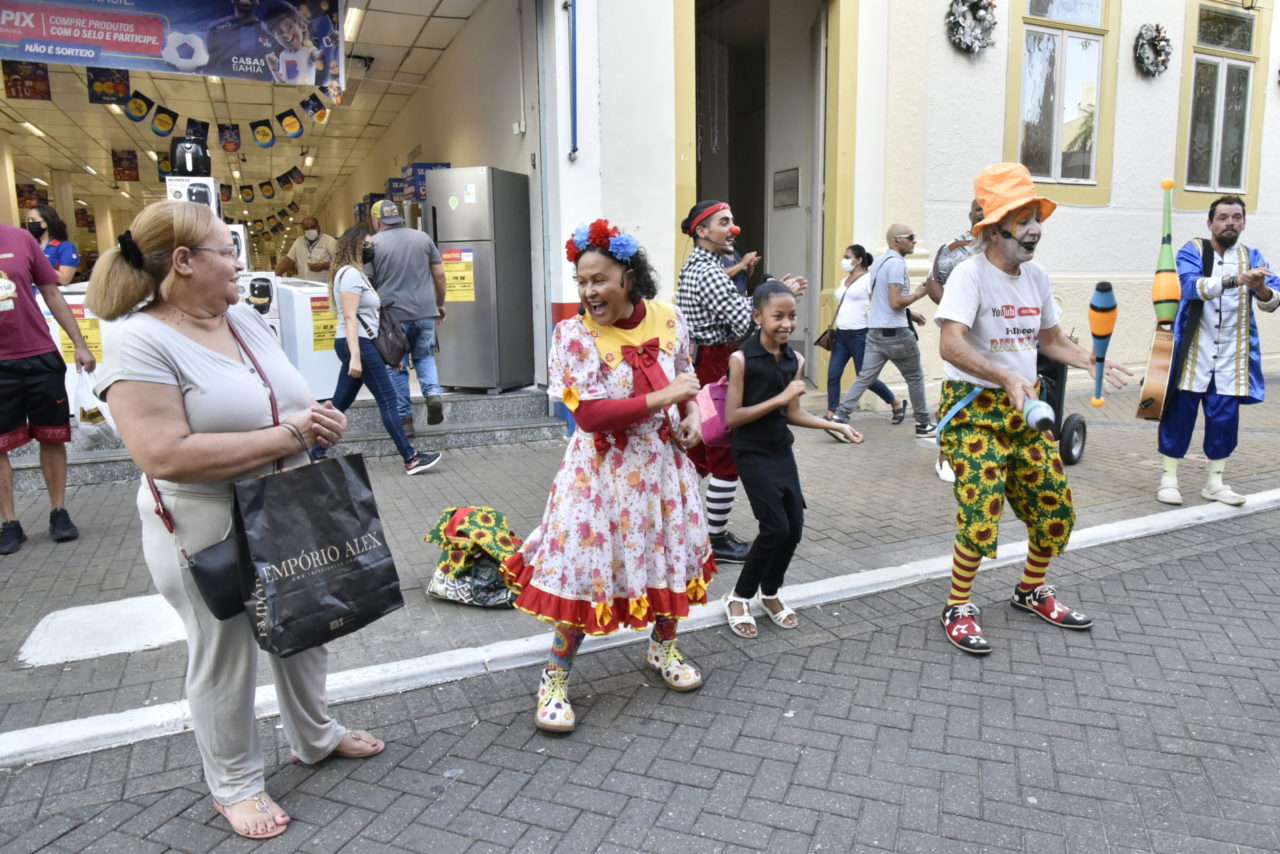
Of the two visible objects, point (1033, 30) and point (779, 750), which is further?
point (1033, 30)

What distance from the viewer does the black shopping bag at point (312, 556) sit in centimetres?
236

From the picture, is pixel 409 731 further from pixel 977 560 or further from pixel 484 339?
pixel 484 339

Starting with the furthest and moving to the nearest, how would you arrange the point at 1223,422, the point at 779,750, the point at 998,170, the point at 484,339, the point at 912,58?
the point at 912,58
the point at 484,339
the point at 1223,422
the point at 998,170
the point at 779,750

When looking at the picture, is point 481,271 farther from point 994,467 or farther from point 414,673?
point 994,467

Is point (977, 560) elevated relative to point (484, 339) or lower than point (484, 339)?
lower

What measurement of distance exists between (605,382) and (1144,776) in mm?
2271

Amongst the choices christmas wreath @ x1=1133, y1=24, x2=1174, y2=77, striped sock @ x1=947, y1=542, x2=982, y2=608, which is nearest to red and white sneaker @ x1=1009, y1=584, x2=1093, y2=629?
striped sock @ x1=947, y1=542, x2=982, y2=608

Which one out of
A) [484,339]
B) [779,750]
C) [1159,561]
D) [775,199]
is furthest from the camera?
[775,199]

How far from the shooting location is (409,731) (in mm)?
3234

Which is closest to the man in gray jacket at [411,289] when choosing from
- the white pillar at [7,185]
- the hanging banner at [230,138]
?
the hanging banner at [230,138]

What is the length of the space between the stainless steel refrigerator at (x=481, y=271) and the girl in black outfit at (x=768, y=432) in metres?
5.17

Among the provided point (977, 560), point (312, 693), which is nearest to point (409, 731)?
point (312, 693)

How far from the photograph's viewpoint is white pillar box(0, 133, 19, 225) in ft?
53.8

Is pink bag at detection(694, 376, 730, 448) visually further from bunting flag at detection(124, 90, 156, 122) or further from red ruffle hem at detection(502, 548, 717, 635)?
bunting flag at detection(124, 90, 156, 122)
